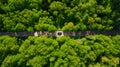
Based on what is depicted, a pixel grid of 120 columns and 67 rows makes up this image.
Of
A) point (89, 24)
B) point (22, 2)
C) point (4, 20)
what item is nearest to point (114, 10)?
point (89, 24)

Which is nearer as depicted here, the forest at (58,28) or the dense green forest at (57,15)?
the forest at (58,28)

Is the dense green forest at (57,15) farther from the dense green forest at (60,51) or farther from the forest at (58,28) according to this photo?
the dense green forest at (60,51)

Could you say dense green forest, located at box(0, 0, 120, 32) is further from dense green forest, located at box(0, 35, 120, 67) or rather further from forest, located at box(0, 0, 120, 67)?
dense green forest, located at box(0, 35, 120, 67)

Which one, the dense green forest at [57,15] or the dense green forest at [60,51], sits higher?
the dense green forest at [57,15]

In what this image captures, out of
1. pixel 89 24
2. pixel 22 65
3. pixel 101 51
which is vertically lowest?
pixel 22 65

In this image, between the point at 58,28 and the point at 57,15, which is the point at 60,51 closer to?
the point at 58,28

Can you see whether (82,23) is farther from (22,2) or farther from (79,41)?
(22,2)

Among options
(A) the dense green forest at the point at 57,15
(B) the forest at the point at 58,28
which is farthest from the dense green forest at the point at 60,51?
(A) the dense green forest at the point at 57,15
